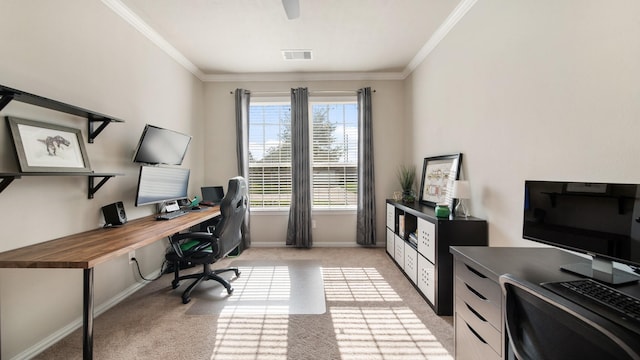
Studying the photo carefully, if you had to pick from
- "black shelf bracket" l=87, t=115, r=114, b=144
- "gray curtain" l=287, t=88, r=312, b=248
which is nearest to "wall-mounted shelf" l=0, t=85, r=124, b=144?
"black shelf bracket" l=87, t=115, r=114, b=144

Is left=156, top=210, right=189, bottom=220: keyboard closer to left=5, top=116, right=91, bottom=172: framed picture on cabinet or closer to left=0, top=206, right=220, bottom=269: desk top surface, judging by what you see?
left=0, top=206, right=220, bottom=269: desk top surface

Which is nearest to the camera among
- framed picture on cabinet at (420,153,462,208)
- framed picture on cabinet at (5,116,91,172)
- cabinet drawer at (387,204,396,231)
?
framed picture on cabinet at (5,116,91,172)

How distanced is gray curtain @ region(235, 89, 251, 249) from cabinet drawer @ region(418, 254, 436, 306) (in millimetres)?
2583

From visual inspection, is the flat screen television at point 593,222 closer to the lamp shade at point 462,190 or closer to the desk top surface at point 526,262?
the desk top surface at point 526,262

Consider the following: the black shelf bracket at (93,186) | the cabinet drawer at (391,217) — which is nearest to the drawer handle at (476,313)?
the cabinet drawer at (391,217)

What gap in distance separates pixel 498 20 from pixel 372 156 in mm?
2210

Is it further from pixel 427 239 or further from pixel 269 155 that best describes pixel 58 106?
pixel 427 239

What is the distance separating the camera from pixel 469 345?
1317 mm

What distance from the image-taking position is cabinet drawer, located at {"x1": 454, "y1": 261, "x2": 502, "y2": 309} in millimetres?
1114

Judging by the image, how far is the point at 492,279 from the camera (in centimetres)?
112

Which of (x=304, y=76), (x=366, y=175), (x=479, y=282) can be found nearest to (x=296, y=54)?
(x=304, y=76)

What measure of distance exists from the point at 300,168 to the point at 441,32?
248 cm

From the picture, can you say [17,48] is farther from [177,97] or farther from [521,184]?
[521,184]

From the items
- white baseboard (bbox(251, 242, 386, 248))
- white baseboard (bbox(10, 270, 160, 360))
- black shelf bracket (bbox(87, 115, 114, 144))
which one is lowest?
white baseboard (bbox(10, 270, 160, 360))
